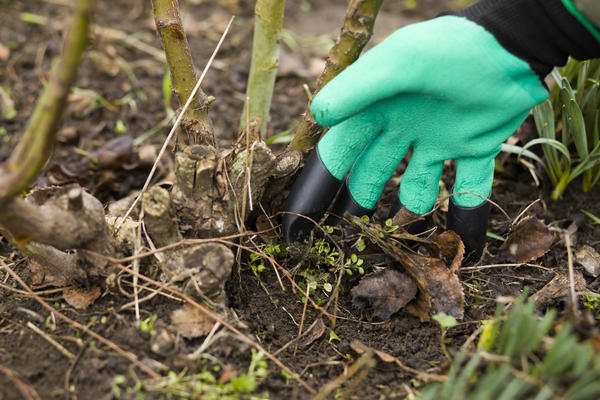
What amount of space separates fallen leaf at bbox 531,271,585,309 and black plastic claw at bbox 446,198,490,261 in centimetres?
23

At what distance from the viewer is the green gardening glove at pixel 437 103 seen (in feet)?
4.25

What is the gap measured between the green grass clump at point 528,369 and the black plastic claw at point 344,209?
0.63 meters

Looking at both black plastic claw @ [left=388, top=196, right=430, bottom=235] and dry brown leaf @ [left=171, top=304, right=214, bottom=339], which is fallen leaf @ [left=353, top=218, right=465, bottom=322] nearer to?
black plastic claw @ [left=388, top=196, right=430, bottom=235]

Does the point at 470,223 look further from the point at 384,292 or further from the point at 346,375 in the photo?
the point at 346,375

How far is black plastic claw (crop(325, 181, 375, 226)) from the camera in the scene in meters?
1.60

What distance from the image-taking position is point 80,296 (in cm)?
132

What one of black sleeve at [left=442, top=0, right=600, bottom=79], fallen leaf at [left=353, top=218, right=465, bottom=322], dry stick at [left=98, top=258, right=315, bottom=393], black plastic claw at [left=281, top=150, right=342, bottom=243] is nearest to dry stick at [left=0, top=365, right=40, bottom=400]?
dry stick at [left=98, top=258, right=315, bottom=393]

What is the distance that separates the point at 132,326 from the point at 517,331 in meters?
0.91

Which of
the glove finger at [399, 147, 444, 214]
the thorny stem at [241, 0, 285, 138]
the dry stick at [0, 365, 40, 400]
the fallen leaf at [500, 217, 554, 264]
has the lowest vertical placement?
the fallen leaf at [500, 217, 554, 264]

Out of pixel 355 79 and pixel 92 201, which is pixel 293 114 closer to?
pixel 355 79

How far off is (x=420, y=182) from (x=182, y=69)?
85 centimetres

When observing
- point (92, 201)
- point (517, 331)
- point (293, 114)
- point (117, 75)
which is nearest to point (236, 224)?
point (92, 201)

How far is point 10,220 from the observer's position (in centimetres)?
109

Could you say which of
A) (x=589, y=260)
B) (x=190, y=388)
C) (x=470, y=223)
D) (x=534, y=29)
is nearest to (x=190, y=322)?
(x=190, y=388)
